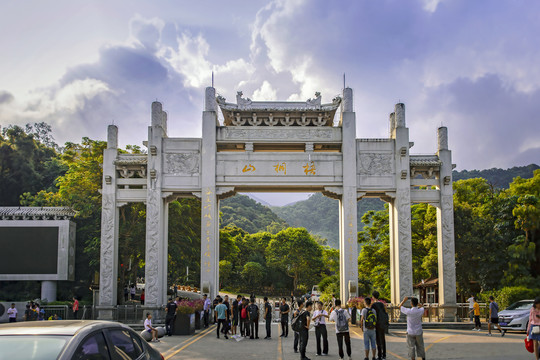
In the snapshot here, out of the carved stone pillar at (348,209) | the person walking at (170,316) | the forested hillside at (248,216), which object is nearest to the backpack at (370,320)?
the person walking at (170,316)

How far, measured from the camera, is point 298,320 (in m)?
11.8

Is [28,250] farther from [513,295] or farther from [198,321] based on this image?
[513,295]

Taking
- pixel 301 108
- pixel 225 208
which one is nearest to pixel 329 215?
pixel 225 208

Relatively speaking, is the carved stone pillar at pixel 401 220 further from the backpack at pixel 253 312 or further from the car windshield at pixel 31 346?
the car windshield at pixel 31 346

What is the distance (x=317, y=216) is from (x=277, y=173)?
345 feet

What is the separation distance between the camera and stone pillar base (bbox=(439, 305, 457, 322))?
2173 cm

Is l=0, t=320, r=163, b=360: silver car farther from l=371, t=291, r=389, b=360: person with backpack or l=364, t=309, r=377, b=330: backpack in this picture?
l=371, t=291, r=389, b=360: person with backpack

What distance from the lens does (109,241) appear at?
22719 millimetres

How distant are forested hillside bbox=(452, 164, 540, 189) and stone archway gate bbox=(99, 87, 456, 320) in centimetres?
5112

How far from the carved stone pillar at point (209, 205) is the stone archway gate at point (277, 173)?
0.04 meters

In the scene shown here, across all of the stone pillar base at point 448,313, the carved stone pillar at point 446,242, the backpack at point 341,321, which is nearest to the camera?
the backpack at point 341,321

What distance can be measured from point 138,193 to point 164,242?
2.49 meters

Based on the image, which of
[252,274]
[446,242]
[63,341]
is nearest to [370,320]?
[63,341]

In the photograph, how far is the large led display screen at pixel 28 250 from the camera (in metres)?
24.4
